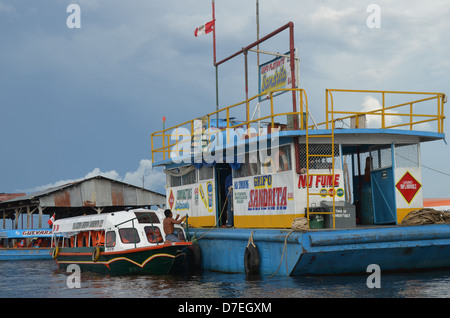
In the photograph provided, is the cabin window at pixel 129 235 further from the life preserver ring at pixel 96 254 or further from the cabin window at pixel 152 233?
the life preserver ring at pixel 96 254

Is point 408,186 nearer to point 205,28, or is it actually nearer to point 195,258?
point 195,258

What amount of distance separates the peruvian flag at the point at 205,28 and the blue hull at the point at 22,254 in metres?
14.5

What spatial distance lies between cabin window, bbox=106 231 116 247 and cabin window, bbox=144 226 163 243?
3.07 ft

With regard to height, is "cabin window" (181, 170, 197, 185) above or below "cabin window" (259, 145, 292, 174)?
below

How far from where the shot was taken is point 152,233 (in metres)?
17.6

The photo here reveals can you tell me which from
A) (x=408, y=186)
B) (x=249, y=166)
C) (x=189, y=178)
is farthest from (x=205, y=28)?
(x=408, y=186)

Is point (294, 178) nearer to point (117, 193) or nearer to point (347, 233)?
point (347, 233)

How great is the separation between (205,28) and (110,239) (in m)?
8.99

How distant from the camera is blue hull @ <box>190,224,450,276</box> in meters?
13.4

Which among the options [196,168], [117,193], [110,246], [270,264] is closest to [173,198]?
[196,168]

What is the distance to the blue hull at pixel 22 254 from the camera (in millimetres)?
30031

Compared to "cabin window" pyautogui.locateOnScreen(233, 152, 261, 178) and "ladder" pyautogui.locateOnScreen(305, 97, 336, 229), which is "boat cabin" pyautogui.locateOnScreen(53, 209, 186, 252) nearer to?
"cabin window" pyautogui.locateOnScreen(233, 152, 261, 178)

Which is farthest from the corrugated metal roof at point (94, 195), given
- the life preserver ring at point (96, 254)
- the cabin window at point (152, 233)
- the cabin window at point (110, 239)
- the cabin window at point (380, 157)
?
the cabin window at point (380, 157)

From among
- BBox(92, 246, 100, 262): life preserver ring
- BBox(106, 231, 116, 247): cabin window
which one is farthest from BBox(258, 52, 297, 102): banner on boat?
BBox(92, 246, 100, 262): life preserver ring
